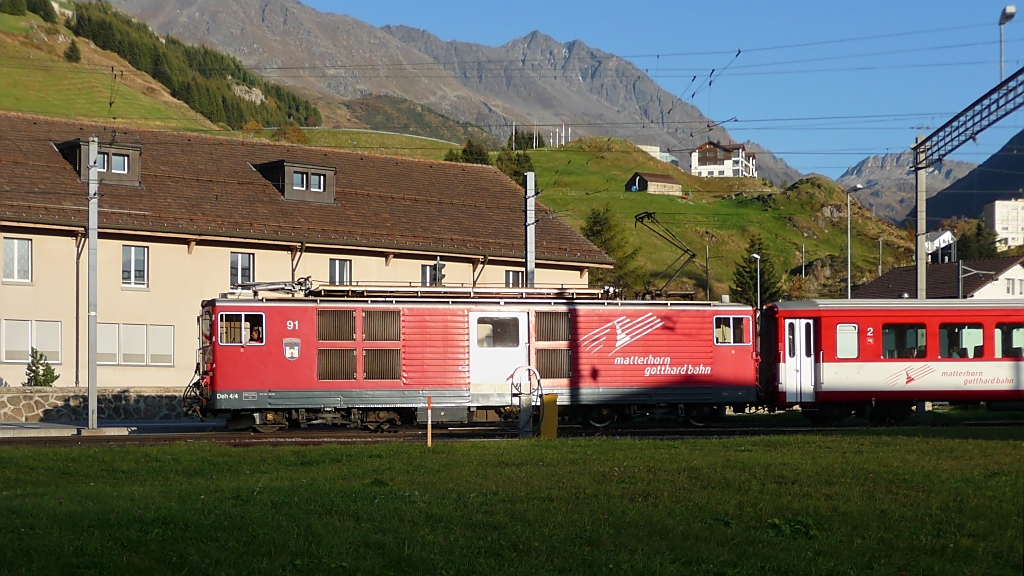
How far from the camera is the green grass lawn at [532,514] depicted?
9852mm

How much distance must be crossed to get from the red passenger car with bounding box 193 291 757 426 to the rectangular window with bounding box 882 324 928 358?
351 centimetres

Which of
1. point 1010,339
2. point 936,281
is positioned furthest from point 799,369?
point 936,281

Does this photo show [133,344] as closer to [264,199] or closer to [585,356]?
[264,199]

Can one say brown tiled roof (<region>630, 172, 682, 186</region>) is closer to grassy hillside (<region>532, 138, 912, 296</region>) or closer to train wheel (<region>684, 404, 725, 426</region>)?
grassy hillside (<region>532, 138, 912, 296</region>)

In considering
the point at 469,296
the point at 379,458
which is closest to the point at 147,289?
the point at 469,296

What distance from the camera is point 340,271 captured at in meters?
42.1

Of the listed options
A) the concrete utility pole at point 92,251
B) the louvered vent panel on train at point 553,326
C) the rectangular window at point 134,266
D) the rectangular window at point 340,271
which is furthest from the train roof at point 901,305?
the rectangular window at point 134,266

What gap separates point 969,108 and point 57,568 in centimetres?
2784

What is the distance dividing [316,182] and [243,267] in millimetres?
5586

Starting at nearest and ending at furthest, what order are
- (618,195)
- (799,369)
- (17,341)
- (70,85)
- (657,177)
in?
(799,369) < (17,341) < (70,85) < (618,195) < (657,177)

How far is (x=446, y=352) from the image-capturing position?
2819cm

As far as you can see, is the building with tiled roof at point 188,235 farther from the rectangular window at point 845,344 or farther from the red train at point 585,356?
the rectangular window at point 845,344

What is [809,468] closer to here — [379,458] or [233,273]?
[379,458]

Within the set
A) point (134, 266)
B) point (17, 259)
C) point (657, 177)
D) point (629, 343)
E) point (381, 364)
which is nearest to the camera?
point (381, 364)
